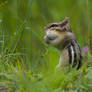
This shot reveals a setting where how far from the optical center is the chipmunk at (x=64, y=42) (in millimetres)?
4754

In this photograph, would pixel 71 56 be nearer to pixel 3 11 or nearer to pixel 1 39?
pixel 1 39

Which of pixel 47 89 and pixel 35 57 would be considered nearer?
pixel 47 89

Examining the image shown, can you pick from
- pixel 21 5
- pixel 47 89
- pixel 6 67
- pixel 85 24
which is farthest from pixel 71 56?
pixel 85 24

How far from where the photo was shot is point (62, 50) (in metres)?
4.91

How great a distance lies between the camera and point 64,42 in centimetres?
491

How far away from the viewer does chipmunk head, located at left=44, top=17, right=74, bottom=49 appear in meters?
4.92

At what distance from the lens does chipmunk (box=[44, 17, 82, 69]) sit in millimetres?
4754

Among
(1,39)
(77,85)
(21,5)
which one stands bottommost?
(77,85)

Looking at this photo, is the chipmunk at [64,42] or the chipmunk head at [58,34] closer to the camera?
the chipmunk at [64,42]

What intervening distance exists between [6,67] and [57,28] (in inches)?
31.0

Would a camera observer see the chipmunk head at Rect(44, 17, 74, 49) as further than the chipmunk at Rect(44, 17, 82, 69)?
Yes

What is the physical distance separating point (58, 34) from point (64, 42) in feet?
0.45

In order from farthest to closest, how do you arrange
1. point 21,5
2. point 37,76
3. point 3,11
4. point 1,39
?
point 3,11, point 21,5, point 1,39, point 37,76

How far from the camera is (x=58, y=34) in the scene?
499 centimetres
